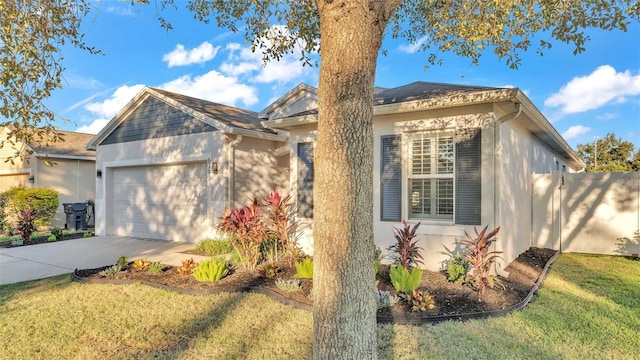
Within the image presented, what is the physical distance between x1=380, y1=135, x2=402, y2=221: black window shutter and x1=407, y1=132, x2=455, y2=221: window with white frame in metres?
0.22

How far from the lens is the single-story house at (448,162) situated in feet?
20.3

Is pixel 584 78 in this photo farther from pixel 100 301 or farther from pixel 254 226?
pixel 100 301

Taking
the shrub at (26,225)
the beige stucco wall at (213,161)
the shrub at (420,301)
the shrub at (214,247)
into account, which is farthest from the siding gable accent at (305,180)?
the shrub at (26,225)

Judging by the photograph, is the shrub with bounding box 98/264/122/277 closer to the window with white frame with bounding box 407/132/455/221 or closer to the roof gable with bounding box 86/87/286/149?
the roof gable with bounding box 86/87/286/149

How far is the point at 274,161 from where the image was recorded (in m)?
11.1

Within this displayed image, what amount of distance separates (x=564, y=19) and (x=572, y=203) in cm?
625

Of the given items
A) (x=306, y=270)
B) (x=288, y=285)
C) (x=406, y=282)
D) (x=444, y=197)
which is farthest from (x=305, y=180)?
(x=406, y=282)

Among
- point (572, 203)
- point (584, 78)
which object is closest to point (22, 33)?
point (572, 203)

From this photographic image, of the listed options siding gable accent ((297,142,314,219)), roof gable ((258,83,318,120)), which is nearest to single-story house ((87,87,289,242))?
roof gable ((258,83,318,120))

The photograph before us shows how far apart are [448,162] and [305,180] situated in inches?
123

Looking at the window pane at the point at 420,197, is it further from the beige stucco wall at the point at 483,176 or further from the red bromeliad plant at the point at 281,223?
the red bromeliad plant at the point at 281,223

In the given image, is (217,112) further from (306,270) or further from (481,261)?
(481,261)

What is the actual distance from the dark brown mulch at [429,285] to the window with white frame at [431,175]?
1177 millimetres

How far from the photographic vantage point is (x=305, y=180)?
8.18 m
